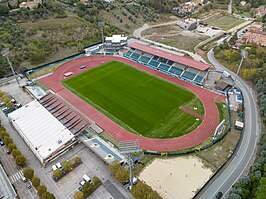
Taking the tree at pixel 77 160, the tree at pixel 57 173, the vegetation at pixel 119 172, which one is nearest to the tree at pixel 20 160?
the tree at pixel 57 173

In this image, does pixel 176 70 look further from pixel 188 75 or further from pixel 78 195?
pixel 78 195

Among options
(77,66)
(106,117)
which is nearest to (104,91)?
(106,117)

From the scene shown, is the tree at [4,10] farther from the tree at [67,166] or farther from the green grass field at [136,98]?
the tree at [67,166]

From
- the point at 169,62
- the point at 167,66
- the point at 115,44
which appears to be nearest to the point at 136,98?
the point at 167,66

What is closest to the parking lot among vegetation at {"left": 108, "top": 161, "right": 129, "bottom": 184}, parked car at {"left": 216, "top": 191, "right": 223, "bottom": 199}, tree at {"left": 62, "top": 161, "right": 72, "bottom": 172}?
tree at {"left": 62, "top": 161, "right": 72, "bottom": 172}

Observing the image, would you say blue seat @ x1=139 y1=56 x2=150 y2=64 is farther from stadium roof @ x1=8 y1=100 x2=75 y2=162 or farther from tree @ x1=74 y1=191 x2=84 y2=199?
tree @ x1=74 y1=191 x2=84 y2=199

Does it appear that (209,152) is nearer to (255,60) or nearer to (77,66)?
(255,60)
